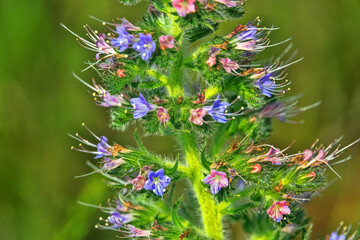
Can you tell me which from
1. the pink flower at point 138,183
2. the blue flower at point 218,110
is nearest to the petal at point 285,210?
the blue flower at point 218,110

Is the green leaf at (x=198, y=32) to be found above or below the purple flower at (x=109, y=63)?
above

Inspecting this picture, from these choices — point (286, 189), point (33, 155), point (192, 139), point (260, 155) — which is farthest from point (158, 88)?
point (33, 155)

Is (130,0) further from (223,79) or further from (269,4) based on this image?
(269,4)

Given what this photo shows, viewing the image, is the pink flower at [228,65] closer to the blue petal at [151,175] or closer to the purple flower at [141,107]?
the purple flower at [141,107]

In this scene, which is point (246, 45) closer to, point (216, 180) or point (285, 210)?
point (216, 180)

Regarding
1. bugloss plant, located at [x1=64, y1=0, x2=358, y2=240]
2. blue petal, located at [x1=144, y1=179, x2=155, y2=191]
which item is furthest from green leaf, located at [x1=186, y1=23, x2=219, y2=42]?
blue petal, located at [x1=144, y1=179, x2=155, y2=191]

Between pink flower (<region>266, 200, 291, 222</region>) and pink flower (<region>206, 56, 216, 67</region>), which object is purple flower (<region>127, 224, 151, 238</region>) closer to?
pink flower (<region>266, 200, 291, 222</region>)
